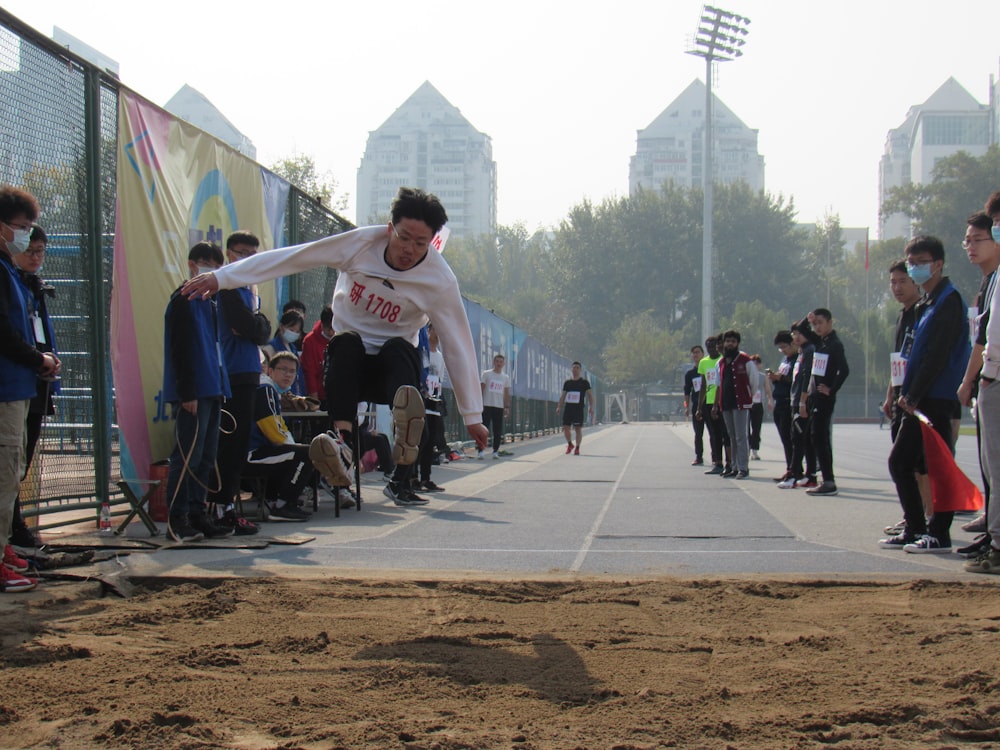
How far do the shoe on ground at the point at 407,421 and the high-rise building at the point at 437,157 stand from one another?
7324 inches

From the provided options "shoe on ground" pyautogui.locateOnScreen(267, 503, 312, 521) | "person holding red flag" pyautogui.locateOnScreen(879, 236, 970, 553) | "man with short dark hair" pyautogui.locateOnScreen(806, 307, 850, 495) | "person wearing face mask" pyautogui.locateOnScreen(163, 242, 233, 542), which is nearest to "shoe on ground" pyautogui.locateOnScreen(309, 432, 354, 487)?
"person wearing face mask" pyautogui.locateOnScreen(163, 242, 233, 542)

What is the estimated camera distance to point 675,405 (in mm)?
83312

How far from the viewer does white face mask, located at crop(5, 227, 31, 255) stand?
511 centimetres

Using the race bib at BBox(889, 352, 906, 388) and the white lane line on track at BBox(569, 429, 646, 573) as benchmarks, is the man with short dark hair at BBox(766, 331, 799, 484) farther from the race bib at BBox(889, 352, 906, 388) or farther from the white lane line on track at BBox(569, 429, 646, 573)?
the race bib at BBox(889, 352, 906, 388)

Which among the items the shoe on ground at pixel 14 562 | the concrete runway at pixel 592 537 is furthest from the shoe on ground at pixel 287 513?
the shoe on ground at pixel 14 562

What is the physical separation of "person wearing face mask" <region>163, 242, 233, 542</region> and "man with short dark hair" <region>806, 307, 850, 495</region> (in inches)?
254

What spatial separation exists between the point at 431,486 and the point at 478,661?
26.3 ft

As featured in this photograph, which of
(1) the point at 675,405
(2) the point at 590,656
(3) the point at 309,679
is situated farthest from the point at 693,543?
(1) the point at 675,405

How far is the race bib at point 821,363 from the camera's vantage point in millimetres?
11102

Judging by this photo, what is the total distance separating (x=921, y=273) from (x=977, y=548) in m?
1.84

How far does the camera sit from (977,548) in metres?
6.30

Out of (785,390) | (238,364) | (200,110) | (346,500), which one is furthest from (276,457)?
(200,110)

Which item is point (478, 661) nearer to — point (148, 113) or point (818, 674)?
point (818, 674)

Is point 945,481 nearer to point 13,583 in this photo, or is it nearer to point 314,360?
point 13,583
